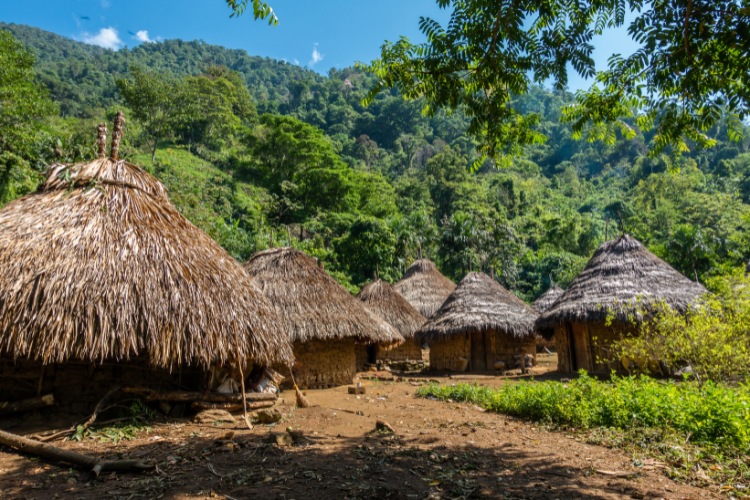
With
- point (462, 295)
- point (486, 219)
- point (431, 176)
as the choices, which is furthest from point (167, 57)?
point (462, 295)

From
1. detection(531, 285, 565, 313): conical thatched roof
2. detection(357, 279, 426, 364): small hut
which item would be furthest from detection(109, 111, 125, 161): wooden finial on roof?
detection(531, 285, 565, 313): conical thatched roof

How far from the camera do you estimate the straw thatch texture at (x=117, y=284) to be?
5379mm

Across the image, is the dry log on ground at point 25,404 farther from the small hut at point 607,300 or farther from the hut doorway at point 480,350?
the hut doorway at point 480,350

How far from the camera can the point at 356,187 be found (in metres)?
36.8

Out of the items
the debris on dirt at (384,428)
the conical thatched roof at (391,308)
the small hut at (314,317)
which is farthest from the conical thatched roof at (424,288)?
the debris on dirt at (384,428)

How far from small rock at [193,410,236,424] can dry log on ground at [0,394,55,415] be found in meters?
1.84

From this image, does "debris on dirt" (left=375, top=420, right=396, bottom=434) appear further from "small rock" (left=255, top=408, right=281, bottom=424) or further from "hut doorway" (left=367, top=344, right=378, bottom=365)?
"hut doorway" (left=367, top=344, right=378, bottom=365)

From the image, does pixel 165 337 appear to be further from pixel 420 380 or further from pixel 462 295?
pixel 462 295

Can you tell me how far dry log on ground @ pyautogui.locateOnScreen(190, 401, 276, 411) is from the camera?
657 cm

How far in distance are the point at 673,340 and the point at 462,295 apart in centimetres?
979

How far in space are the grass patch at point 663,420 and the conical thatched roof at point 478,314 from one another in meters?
7.79

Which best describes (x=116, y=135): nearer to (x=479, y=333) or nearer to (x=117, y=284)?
(x=117, y=284)

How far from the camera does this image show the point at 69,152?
612 inches

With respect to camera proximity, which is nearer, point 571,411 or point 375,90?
point 375,90
